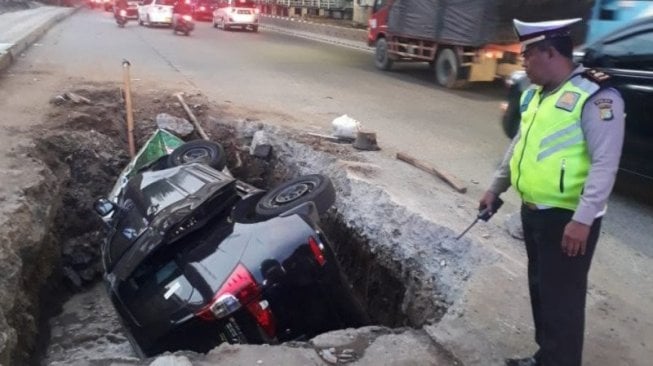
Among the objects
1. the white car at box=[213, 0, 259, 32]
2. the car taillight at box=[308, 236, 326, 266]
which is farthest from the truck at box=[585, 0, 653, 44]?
the white car at box=[213, 0, 259, 32]

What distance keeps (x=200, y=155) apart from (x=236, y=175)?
171 centimetres

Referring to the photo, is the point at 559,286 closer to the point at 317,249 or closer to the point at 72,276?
the point at 317,249

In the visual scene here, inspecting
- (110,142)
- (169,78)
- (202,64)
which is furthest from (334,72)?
(110,142)

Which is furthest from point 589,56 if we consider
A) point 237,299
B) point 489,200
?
point 237,299

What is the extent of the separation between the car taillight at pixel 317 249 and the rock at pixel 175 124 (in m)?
4.91

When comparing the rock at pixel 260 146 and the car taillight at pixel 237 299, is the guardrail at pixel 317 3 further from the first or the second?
the car taillight at pixel 237 299

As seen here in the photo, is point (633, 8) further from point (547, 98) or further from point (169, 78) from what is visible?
point (547, 98)

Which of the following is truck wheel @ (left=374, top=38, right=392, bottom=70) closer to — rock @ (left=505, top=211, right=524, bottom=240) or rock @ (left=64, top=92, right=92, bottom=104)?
rock @ (left=64, top=92, right=92, bottom=104)

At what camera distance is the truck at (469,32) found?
40.7 ft

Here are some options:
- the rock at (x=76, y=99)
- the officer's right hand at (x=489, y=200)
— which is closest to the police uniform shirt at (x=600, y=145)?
the officer's right hand at (x=489, y=200)

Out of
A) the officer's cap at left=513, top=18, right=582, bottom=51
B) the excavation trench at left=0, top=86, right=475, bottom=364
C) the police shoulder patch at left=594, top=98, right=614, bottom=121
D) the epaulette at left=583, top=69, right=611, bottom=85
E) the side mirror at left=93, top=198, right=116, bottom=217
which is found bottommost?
the excavation trench at left=0, top=86, right=475, bottom=364

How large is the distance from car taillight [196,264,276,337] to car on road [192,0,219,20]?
34.4 m

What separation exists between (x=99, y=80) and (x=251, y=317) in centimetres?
917

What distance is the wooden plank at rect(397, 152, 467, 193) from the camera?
21.3 feet
